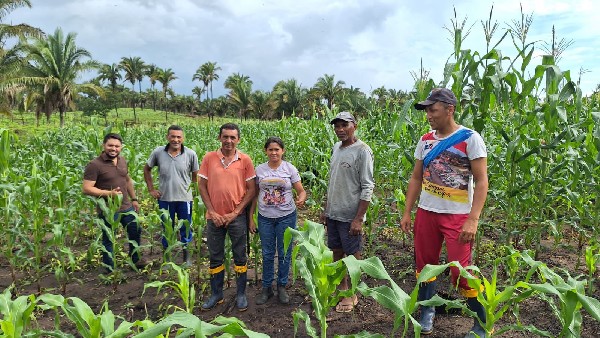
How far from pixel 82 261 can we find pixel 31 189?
1.24 meters

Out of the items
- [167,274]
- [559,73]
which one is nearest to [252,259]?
[167,274]

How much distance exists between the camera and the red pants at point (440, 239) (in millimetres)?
2730

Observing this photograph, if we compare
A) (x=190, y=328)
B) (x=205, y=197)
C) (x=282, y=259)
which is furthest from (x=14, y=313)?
(x=282, y=259)

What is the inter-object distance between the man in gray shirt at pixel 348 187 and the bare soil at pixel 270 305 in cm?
27

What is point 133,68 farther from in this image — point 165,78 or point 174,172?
point 174,172

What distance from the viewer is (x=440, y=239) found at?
9.53ft

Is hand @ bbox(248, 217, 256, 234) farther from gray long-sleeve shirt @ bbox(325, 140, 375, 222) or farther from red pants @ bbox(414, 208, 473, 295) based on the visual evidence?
red pants @ bbox(414, 208, 473, 295)

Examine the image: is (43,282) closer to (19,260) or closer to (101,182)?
(19,260)

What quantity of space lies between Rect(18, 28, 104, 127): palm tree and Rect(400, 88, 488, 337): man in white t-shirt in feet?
106

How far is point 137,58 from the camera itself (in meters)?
55.9

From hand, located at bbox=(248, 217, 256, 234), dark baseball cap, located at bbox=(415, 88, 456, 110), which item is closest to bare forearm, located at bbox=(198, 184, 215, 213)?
hand, located at bbox=(248, 217, 256, 234)

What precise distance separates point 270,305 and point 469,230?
76.6 inches

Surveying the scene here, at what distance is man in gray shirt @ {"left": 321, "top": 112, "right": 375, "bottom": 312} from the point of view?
322cm

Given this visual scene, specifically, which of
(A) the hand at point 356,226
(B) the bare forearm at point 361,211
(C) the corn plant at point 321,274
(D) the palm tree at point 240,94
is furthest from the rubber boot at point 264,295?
(D) the palm tree at point 240,94
